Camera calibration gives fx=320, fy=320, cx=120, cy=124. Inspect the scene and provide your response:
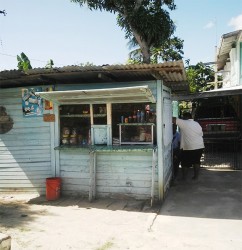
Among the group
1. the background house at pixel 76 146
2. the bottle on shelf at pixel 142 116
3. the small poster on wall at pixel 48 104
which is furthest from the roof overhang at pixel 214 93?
the small poster on wall at pixel 48 104

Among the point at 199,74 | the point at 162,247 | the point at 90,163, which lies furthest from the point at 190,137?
the point at 199,74

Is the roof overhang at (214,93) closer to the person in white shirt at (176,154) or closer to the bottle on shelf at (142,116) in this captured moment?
the person in white shirt at (176,154)

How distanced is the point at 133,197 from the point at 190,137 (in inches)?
98.2

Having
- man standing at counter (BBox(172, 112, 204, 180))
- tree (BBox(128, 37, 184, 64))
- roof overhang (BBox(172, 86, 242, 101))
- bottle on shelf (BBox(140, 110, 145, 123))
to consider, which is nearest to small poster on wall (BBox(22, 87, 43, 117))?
bottle on shelf (BBox(140, 110, 145, 123))

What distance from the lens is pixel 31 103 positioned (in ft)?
26.8

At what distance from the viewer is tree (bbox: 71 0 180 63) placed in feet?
54.2

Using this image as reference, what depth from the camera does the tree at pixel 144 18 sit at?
54.2ft

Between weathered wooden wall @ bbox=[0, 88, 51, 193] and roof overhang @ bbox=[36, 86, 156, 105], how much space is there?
0.99 metres

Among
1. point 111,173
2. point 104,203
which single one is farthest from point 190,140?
point 104,203

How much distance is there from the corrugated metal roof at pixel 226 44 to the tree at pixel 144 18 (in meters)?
2.93

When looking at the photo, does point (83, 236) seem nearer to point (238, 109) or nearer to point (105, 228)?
point (105, 228)

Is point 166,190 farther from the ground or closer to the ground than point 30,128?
closer to the ground

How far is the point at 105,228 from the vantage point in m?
5.65

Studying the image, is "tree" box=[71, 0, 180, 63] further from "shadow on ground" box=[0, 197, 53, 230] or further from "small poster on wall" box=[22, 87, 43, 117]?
"shadow on ground" box=[0, 197, 53, 230]
